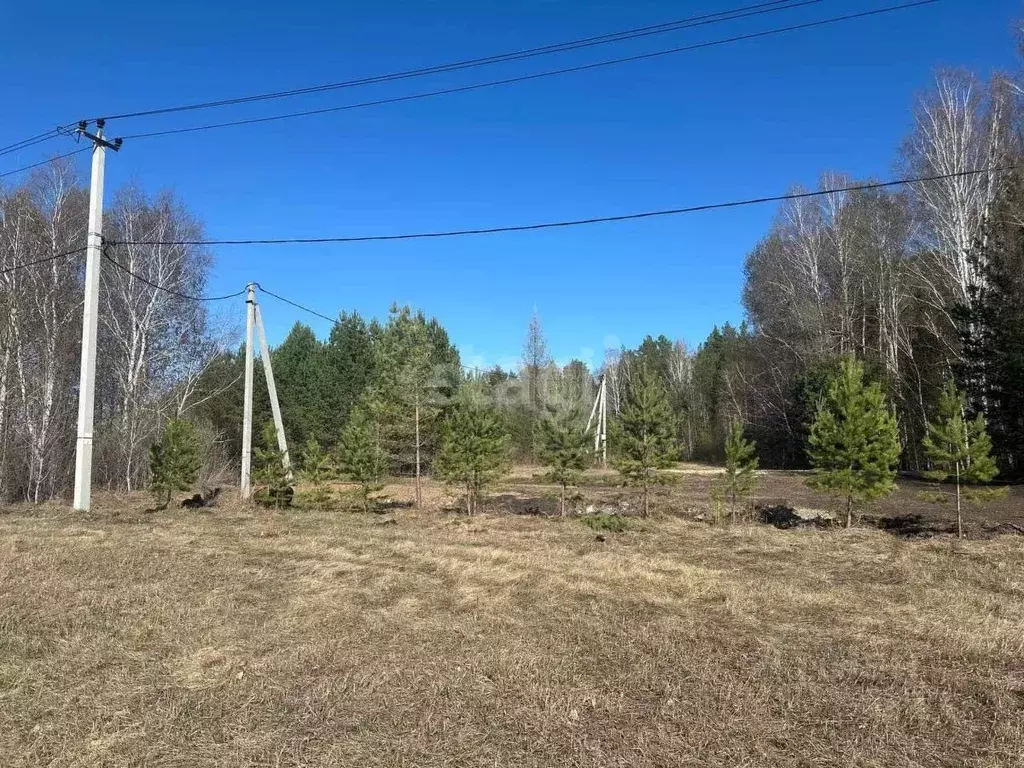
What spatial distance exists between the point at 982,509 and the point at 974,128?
658 inches

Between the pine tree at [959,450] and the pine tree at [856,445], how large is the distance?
789 millimetres

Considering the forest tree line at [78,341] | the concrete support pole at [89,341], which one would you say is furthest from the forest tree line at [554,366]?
the concrete support pole at [89,341]

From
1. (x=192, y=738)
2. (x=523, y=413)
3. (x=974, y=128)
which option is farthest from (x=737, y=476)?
(x=523, y=413)

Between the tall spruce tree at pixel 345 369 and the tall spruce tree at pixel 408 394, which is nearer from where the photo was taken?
the tall spruce tree at pixel 408 394

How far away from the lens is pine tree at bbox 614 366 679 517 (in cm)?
1575

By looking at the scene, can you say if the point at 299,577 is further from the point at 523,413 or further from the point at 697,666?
the point at 523,413

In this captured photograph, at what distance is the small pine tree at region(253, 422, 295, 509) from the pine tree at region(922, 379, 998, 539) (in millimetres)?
14132

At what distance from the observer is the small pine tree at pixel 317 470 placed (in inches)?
679

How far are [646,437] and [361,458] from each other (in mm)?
7035

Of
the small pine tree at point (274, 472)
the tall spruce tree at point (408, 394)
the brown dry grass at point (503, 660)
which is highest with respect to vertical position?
the tall spruce tree at point (408, 394)

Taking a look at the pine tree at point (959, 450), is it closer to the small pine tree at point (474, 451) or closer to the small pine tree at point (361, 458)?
the small pine tree at point (474, 451)

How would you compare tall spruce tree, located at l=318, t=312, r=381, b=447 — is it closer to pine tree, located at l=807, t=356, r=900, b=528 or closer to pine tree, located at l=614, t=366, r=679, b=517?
pine tree, located at l=614, t=366, r=679, b=517

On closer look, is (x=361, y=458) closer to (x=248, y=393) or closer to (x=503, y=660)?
(x=248, y=393)

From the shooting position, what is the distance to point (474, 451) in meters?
16.5
